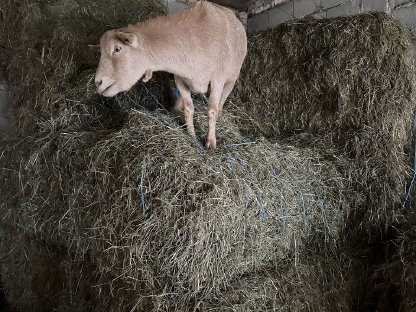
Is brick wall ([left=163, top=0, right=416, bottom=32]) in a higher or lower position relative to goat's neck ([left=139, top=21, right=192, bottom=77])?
higher

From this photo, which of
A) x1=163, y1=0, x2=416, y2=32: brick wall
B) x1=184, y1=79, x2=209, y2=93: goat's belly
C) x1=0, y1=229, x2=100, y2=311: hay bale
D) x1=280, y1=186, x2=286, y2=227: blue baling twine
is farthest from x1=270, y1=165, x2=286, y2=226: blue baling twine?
x1=163, y1=0, x2=416, y2=32: brick wall

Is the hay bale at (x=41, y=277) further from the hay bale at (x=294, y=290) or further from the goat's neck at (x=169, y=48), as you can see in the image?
the goat's neck at (x=169, y=48)

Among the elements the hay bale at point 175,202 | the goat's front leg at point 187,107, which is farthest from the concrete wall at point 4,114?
the goat's front leg at point 187,107

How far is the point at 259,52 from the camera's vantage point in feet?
12.8

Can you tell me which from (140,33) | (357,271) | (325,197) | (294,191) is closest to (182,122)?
(140,33)

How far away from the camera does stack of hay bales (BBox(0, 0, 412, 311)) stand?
2143 mm

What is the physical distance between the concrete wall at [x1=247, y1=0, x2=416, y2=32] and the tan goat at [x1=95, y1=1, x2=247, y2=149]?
80.7 inches

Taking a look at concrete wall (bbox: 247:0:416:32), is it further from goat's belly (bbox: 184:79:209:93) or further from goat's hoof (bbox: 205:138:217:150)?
goat's hoof (bbox: 205:138:217:150)

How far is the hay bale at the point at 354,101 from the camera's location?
3.14 m

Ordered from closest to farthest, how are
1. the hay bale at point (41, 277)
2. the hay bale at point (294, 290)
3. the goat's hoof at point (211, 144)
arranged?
the hay bale at point (294, 290), the goat's hoof at point (211, 144), the hay bale at point (41, 277)

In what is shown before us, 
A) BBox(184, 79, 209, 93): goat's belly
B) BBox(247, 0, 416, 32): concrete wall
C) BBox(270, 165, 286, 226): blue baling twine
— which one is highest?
BBox(247, 0, 416, 32): concrete wall

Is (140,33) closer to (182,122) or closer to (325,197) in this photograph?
(182,122)

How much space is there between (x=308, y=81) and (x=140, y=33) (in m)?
1.64

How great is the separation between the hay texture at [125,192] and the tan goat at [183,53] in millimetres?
261
